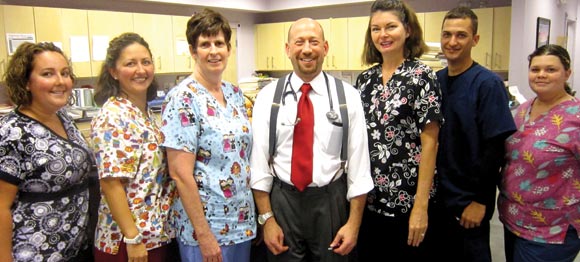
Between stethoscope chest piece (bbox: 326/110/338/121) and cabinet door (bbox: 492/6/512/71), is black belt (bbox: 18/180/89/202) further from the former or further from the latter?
cabinet door (bbox: 492/6/512/71)

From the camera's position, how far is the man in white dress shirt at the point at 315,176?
1660 millimetres

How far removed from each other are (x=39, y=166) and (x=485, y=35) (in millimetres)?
4790

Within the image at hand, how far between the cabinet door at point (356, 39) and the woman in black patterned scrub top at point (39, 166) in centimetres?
488

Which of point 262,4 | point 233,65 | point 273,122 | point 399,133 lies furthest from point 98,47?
point 399,133

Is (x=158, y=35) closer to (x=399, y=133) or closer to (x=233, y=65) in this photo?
(x=233, y=65)

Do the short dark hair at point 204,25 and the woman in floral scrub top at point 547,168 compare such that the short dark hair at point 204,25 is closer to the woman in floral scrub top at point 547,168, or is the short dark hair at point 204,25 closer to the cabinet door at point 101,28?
the woman in floral scrub top at point 547,168

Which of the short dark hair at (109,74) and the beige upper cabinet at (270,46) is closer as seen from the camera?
the short dark hair at (109,74)

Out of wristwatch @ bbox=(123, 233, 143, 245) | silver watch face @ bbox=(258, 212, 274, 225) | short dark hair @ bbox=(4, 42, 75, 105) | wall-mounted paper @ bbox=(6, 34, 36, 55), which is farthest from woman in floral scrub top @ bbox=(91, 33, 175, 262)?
wall-mounted paper @ bbox=(6, 34, 36, 55)

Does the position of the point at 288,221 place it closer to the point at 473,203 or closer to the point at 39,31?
the point at 473,203

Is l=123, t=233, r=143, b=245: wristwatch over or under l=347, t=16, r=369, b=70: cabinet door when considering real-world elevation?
under

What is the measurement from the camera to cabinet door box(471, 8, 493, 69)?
16.2ft

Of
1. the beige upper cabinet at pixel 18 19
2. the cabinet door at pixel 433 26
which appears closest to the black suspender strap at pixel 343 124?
the beige upper cabinet at pixel 18 19

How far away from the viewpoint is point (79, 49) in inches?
192

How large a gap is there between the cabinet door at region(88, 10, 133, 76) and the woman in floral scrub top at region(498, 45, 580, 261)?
4344 millimetres
